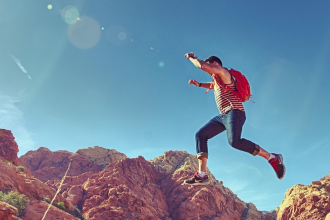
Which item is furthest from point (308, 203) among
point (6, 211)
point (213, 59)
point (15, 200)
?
point (213, 59)

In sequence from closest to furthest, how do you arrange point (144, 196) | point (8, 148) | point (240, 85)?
point (240, 85) < point (8, 148) < point (144, 196)

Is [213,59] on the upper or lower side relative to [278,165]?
upper

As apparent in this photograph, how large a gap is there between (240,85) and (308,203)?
55.0 m

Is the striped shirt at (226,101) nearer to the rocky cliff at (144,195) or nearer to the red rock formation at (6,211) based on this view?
the red rock formation at (6,211)

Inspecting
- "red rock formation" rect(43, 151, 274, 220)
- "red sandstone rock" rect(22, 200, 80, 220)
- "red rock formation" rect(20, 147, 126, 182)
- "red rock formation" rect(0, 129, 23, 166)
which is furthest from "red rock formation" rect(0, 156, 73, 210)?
"red rock formation" rect(20, 147, 126, 182)

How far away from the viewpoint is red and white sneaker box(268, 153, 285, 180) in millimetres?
4785

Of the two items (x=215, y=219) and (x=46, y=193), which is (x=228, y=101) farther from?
(x=215, y=219)

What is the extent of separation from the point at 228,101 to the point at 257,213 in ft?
241

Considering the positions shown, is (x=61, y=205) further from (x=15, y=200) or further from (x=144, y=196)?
(x=144, y=196)

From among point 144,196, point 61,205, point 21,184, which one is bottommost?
point 61,205

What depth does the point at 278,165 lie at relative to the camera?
4.80 m

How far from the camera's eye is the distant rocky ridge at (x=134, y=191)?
38.9 metres

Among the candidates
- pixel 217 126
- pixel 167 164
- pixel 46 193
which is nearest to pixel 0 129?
pixel 46 193

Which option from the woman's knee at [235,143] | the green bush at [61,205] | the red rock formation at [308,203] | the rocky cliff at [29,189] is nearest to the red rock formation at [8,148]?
the rocky cliff at [29,189]
